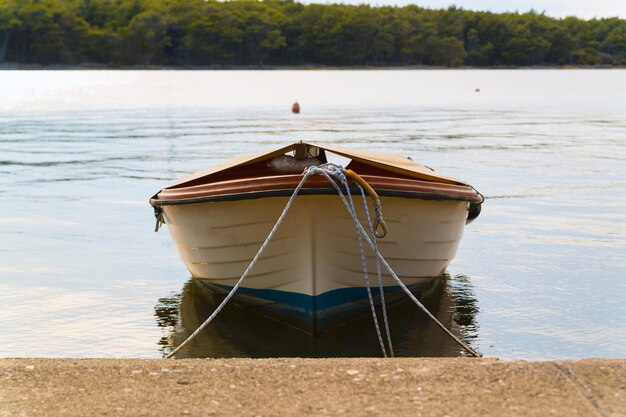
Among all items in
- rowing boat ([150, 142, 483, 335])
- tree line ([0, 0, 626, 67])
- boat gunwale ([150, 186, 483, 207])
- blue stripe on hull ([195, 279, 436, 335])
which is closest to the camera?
boat gunwale ([150, 186, 483, 207])

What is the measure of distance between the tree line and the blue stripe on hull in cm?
15054

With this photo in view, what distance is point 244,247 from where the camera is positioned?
7.70 meters

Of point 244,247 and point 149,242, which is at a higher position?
point 244,247

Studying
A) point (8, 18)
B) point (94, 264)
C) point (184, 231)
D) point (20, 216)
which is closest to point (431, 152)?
point (20, 216)

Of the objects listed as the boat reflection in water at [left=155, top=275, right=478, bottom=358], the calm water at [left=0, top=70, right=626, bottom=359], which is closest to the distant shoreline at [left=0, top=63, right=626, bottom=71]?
the calm water at [left=0, top=70, right=626, bottom=359]

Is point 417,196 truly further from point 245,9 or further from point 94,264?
point 245,9

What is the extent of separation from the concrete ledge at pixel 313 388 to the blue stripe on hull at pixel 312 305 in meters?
2.51

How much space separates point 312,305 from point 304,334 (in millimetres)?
428

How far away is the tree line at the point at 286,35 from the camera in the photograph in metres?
156

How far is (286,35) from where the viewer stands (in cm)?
16738

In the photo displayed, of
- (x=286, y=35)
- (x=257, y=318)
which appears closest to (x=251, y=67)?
(x=286, y=35)

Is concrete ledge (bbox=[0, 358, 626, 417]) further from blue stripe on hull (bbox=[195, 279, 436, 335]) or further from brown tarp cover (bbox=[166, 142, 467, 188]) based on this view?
brown tarp cover (bbox=[166, 142, 467, 188])

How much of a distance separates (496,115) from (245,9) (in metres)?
128

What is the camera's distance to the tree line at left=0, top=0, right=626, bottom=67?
156 metres
